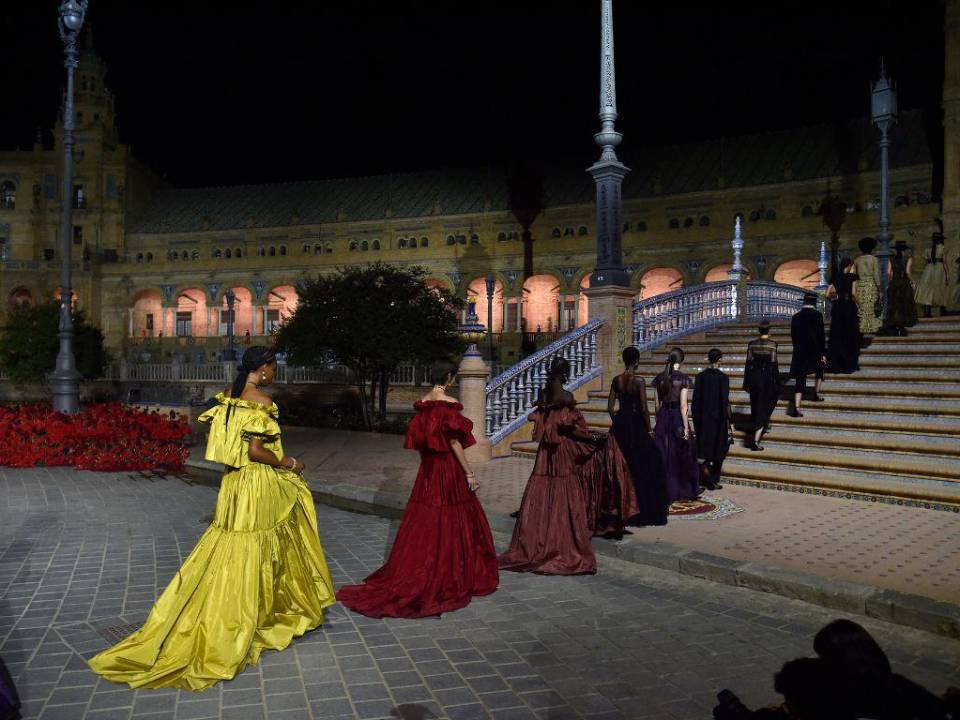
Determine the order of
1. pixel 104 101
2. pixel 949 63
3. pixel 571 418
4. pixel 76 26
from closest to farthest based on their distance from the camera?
pixel 571 418
pixel 76 26
pixel 949 63
pixel 104 101

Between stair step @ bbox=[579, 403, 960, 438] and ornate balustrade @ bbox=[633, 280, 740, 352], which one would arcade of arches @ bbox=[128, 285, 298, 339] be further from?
stair step @ bbox=[579, 403, 960, 438]

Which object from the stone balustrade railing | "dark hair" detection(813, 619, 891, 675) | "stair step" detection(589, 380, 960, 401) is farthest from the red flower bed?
"dark hair" detection(813, 619, 891, 675)

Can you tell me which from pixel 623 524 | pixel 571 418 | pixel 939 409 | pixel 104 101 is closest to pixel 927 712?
pixel 571 418

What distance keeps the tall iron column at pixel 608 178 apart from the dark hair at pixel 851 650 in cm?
1161

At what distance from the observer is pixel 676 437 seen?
8.57m

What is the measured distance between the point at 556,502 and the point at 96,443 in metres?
9.29

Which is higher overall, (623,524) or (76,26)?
(76,26)

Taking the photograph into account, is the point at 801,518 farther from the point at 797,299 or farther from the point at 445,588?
the point at 797,299

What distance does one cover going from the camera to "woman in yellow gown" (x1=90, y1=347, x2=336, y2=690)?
399cm

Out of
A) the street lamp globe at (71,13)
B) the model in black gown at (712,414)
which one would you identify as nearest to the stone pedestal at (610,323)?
the model in black gown at (712,414)

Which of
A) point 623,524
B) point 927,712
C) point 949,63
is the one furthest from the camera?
point 949,63

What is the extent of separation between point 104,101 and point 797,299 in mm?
62624

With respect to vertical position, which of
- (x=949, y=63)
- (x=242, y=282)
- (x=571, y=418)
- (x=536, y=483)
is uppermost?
(x=949, y=63)

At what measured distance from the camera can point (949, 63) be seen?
35.9 meters
